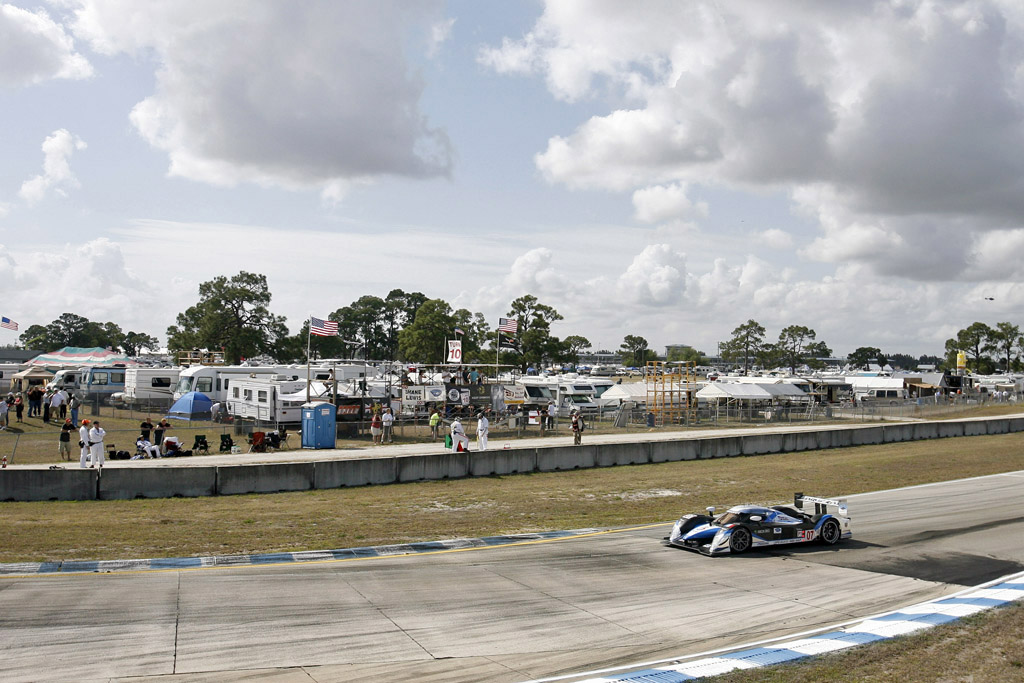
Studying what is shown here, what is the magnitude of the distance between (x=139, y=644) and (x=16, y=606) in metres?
2.92

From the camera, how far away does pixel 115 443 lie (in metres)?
33.1

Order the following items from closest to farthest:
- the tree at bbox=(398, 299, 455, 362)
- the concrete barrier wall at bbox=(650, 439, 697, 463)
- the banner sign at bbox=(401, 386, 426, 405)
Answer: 1. the concrete barrier wall at bbox=(650, 439, 697, 463)
2. the banner sign at bbox=(401, 386, 426, 405)
3. the tree at bbox=(398, 299, 455, 362)

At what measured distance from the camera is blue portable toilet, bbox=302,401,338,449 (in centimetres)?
3331

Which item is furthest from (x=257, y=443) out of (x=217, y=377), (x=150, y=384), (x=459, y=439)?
(x=150, y=384)

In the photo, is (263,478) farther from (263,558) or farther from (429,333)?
(429,333)

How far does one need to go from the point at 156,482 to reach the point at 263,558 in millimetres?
10589

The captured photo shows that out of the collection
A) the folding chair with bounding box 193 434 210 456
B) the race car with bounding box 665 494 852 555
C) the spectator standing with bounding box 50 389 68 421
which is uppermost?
the spectator standing with bounding box 50 389 68 421

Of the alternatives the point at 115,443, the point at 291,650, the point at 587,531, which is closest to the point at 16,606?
the point at 291,650

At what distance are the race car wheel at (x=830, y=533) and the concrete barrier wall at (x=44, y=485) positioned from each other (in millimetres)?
20505

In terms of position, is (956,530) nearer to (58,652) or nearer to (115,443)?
(58,652)

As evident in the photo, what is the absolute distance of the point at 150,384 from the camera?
5209cm

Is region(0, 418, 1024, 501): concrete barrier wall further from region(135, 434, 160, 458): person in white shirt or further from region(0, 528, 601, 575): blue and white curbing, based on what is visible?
region(0, 528, 601, 575): blue and white curbing

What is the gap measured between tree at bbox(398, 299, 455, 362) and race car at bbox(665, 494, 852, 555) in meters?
75.7

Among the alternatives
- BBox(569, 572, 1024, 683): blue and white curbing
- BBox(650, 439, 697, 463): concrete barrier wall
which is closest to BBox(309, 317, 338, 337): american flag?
BBox(650, 439, 697, 463): concrete barrier wall
